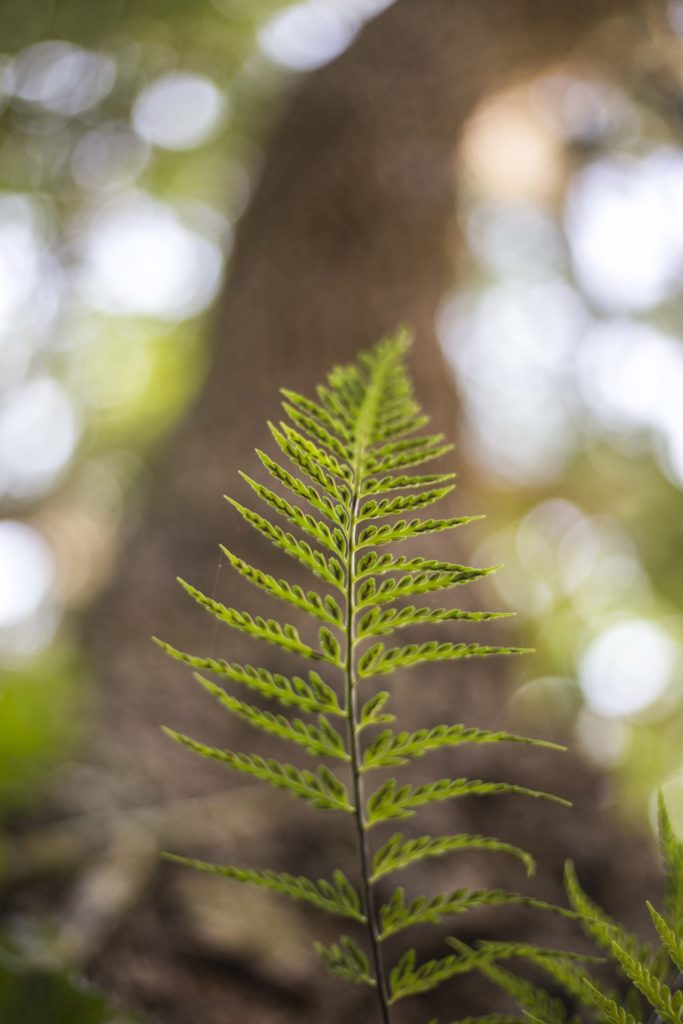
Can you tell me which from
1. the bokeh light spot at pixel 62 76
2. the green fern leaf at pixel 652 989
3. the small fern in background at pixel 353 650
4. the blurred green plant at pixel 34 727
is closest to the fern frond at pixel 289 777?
the small fern in background at pixel 353 650

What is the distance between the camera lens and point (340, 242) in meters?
3.03

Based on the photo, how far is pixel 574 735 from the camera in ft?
7.75

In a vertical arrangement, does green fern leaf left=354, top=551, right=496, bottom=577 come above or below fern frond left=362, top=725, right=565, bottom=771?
above

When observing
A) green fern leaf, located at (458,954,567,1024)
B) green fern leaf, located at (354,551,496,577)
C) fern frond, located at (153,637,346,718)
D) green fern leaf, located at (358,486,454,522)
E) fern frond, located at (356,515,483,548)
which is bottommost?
green fern leaf, located at (458,954,567,1024)

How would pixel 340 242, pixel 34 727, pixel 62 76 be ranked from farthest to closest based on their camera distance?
1. pixel 62 76
2. pixel 340 242
3. pixel 34 727

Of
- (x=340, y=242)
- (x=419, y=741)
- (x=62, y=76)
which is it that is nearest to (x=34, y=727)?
(x=419, y=741)

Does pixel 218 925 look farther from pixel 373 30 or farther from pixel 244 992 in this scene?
pixel 373 30

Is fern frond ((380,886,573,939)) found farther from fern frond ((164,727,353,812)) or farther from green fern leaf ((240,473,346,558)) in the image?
green fern leaf ((240,473,346,558))

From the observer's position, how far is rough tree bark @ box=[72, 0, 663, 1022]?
2.68 metres

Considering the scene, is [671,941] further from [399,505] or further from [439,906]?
[399,505]

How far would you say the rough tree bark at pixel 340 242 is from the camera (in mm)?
2680

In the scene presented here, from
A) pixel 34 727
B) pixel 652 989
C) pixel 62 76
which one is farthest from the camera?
pixel 62 76

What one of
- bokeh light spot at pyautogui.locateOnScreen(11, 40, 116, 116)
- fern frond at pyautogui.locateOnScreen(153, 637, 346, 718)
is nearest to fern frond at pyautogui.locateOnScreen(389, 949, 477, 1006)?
fern frond at pyautogui.locateOnScreen(153, 637, 346, 718)

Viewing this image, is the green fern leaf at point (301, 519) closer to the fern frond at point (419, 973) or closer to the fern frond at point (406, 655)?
the fern frond at point (406, 655)
